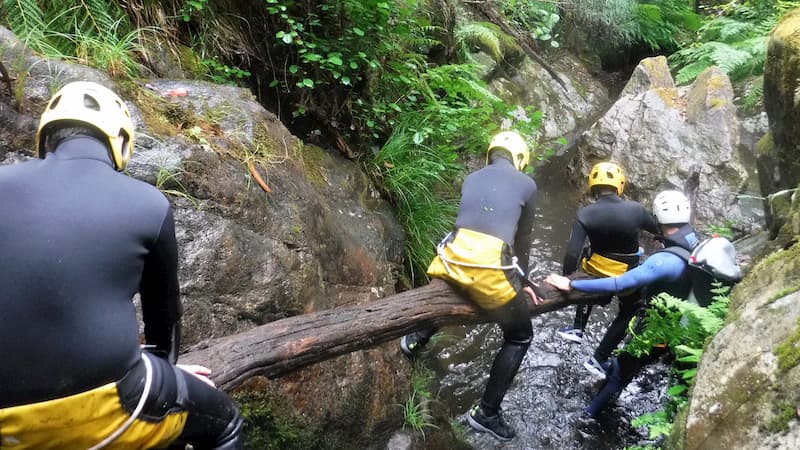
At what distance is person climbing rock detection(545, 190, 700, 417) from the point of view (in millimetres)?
4074

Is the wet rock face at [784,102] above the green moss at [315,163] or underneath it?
above

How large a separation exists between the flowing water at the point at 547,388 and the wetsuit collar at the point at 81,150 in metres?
3.82

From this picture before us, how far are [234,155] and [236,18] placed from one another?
1.83m

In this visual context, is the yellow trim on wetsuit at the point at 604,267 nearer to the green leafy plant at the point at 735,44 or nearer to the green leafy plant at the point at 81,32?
the green leafy plant at the point at 81,32

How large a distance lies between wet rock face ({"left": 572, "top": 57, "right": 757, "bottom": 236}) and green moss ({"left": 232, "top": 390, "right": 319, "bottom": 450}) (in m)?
6.97

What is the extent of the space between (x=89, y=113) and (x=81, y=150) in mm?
216

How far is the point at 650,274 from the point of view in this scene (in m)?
4.06

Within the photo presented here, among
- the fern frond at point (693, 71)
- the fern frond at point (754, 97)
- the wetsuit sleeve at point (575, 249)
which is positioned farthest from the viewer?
the fern frond at point (693, 71)

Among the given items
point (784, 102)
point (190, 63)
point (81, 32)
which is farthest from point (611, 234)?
point (81, 32)

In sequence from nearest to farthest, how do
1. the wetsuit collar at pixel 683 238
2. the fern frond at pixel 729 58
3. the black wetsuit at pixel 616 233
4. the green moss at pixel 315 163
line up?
the wetsuit collar at pixel 683 238, the green moss at pixel 315 163, the black wetsuit at pixel 616 233, the fern frond at pixel 729 58

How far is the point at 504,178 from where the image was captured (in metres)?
3.97

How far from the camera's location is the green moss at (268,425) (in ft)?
10.5

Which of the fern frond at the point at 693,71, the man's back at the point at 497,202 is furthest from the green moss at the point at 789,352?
the fern frond at the point at 693,71

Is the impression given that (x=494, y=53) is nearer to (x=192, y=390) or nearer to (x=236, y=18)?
(x=236, y=18)
